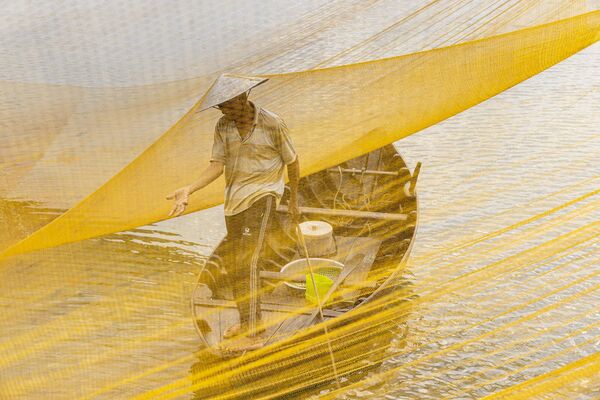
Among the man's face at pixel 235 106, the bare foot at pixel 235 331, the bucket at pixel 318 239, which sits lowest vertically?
the bare foot at pixel 235 331

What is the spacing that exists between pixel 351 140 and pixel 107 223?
137cm

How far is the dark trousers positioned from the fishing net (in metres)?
0.17

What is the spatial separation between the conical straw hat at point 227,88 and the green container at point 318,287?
3.72 feet

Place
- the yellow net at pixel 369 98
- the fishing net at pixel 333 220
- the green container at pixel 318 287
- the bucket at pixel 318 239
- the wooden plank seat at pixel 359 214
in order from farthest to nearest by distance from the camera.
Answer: the wooden plank seat at pixel 359 214 < the bucket at pixel 318 239 < the green container at pixel 318 287 < the yellow net at pixel 369 98 < the fishing net at pixel 333 220

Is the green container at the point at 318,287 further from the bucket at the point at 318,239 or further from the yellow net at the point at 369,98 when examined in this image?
the yellow net at the point at 369,98

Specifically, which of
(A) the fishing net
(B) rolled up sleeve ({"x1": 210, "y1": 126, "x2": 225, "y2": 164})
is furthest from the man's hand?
(A) the fishing net

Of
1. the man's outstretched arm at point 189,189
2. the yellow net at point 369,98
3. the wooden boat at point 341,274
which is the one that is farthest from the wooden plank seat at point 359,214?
the man's outstretched arm at point 189,189

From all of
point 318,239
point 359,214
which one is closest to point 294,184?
point 318,239

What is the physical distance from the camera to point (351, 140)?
Result: 3.44 metres

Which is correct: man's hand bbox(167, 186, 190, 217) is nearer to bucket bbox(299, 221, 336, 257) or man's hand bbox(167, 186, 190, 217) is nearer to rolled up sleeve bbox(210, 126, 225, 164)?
rolled up sleeve bbox(210, 126, 225, 164)

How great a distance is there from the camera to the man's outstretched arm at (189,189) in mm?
2609

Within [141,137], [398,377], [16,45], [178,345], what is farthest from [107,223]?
[16,45]

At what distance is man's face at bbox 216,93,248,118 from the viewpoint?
2621 mm

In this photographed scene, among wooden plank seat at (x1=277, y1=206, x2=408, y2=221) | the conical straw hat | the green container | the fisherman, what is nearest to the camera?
the conical straw hat
